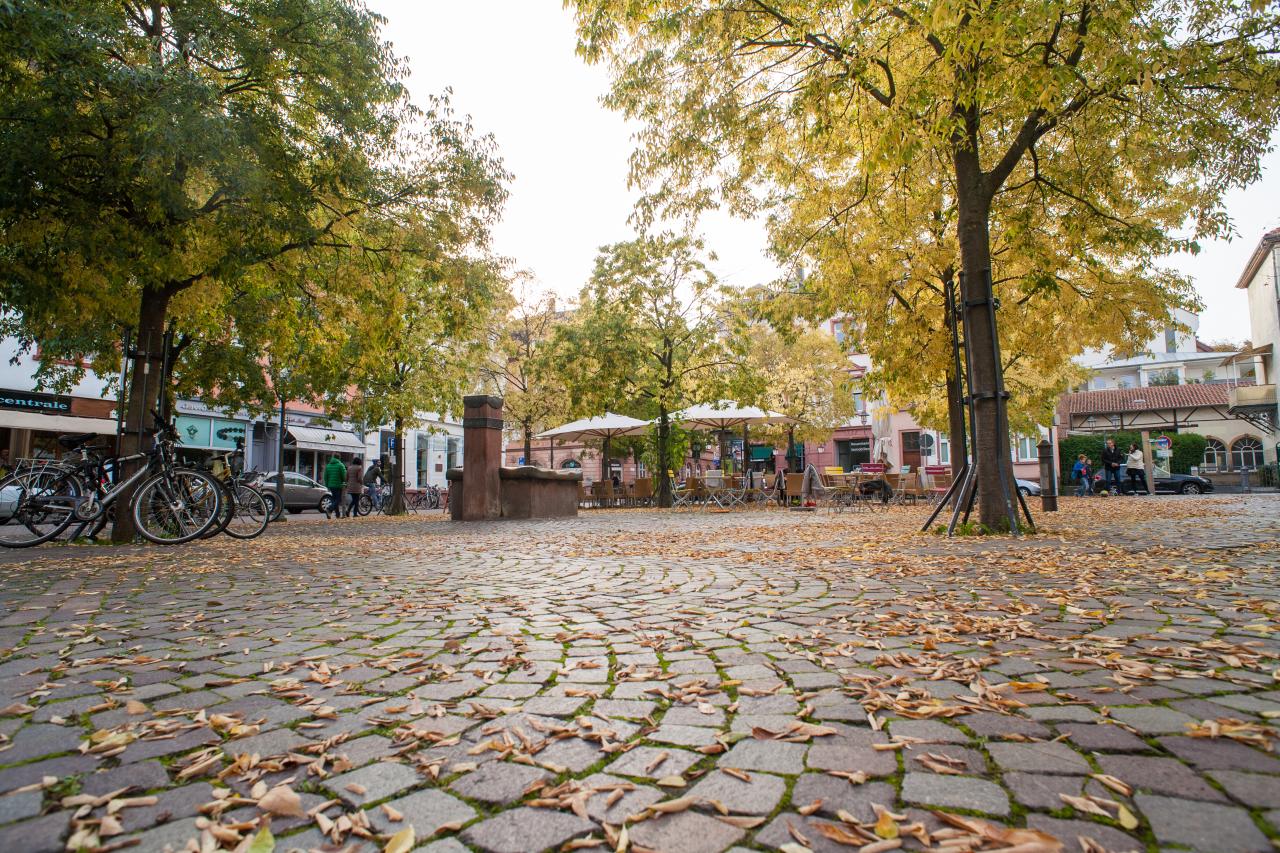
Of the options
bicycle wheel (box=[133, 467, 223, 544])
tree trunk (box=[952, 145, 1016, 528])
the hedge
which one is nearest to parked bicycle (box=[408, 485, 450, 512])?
bicycle wheel (box=[133, 467, 223, 544])

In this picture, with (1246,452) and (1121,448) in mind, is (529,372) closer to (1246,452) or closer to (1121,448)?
(1121,448)

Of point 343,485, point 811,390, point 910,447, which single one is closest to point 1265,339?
point 910,447

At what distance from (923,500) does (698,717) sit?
23.4 metres

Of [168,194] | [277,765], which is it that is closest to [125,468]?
[168,194]

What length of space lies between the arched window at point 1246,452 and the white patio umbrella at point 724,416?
34498 millimetres

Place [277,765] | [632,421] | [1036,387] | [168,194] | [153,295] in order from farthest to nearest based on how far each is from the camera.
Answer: [632,421], [1036,387], [153,295], [168,194], [277,765]

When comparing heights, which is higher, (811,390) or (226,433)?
(811,390)

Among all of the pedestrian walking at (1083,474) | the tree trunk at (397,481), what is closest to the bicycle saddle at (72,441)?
the tree trunk at (397,481)

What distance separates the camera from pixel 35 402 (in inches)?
880

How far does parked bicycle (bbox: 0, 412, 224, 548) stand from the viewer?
853cm

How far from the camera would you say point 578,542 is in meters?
9.05

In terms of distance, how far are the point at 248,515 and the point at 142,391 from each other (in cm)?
219

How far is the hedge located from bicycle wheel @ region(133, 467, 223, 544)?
37773 mm

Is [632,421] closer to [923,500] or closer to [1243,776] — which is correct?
[923,500]
